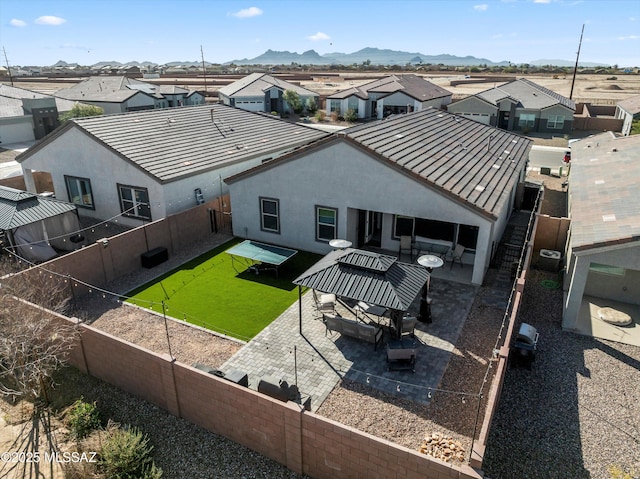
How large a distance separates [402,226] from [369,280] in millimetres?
7101

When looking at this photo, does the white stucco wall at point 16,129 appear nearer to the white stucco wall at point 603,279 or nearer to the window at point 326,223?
the window at point 326,223

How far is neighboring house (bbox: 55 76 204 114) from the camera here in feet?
185

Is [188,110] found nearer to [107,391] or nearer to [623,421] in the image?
[107,391]

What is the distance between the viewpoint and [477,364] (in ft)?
39.9

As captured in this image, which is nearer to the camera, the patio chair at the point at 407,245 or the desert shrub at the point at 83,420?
the desert shrub at the point at 83,420

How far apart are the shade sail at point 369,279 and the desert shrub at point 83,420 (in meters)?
5.85

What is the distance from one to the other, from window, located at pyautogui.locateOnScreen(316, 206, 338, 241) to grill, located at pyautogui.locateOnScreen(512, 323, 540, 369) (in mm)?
8662

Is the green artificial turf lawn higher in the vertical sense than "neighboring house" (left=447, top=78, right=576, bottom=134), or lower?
lower

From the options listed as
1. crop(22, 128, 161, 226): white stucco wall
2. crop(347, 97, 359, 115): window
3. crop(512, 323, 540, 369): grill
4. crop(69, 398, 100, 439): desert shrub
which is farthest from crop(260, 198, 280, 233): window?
crop(347, 97, 359, 115): window

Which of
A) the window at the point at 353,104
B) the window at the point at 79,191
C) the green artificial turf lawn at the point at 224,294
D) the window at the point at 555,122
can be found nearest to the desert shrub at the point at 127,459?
the green artificial turf lawn at the point at 224,294

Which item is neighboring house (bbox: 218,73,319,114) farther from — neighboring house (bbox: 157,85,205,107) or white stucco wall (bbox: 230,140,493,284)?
white stucco wall (bbox: 230,140,493,284)

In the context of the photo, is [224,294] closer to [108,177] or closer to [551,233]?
[108,177]

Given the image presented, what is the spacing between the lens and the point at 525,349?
39.9 feet

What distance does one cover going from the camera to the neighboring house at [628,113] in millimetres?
44469
